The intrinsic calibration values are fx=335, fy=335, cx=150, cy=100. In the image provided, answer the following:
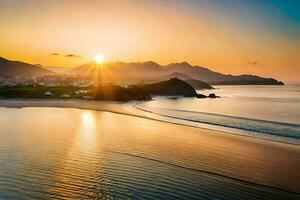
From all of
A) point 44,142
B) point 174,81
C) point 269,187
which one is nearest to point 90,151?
point 44,142

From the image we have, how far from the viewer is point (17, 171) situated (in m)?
20.0

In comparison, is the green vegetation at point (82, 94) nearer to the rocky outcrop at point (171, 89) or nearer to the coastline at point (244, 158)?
the rocky outcrop at point (171, 89)

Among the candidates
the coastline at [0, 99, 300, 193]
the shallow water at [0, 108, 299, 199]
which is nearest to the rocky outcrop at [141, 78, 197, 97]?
the coastline at [0, 99, 300, 193]

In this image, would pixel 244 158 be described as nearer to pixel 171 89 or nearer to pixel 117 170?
pixel 117 170

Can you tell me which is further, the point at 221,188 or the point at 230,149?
the point at 230,149

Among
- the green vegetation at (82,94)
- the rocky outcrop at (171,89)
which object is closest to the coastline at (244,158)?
the green vegetation at (82,94)

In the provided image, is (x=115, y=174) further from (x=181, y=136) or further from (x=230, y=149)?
(x=181, y=136)

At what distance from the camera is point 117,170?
20734mm

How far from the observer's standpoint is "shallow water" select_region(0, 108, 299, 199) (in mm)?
16844

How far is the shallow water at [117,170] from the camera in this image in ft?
55.3

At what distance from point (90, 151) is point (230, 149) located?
12.0 m

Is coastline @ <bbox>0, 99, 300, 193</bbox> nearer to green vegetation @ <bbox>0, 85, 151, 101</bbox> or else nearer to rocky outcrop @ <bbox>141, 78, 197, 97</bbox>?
green vegetation @ <bbox>0, 85, 151, 101</bbox>

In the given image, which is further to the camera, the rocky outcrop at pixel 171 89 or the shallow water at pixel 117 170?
the rocky outcrop at pixel 171 89

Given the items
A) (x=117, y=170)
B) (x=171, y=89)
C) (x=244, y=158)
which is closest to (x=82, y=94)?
(x=171, y=89)
